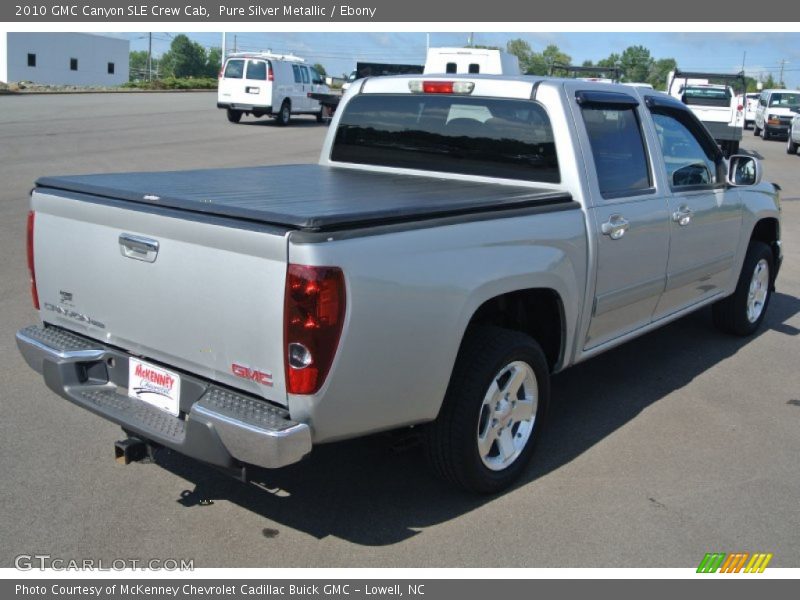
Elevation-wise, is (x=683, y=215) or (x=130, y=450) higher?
(x=683, y=215)

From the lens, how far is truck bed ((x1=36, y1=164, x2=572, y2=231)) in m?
3.30

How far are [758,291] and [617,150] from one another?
2801 mm

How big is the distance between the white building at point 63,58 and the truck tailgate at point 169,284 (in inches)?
2502

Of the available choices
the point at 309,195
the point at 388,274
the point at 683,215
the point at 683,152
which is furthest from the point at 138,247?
the point at 683,152

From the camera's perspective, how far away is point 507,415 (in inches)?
164

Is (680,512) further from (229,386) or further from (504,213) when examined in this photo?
(229,386)

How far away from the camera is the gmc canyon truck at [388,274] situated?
10.5 ft

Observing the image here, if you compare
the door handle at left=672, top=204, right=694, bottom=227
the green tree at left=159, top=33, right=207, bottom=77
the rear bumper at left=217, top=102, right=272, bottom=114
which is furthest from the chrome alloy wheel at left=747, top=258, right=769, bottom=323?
the green tree at left=159, top=33, right=207, bottom=77

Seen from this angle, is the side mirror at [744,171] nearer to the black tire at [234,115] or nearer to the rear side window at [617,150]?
the rear side window at [617,150]

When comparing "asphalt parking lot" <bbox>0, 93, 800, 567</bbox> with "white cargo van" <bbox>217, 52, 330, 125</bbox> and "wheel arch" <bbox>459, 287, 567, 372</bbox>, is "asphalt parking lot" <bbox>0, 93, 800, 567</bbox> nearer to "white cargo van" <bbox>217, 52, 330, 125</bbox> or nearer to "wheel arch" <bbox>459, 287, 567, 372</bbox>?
"wheel arch" <bbox>459, 287, 567, 372</bbox>

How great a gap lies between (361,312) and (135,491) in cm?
168

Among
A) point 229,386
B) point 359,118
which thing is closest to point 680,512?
point 229,386

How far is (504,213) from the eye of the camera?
3.96m

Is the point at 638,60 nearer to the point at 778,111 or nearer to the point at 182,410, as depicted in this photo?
the point at 778,111
